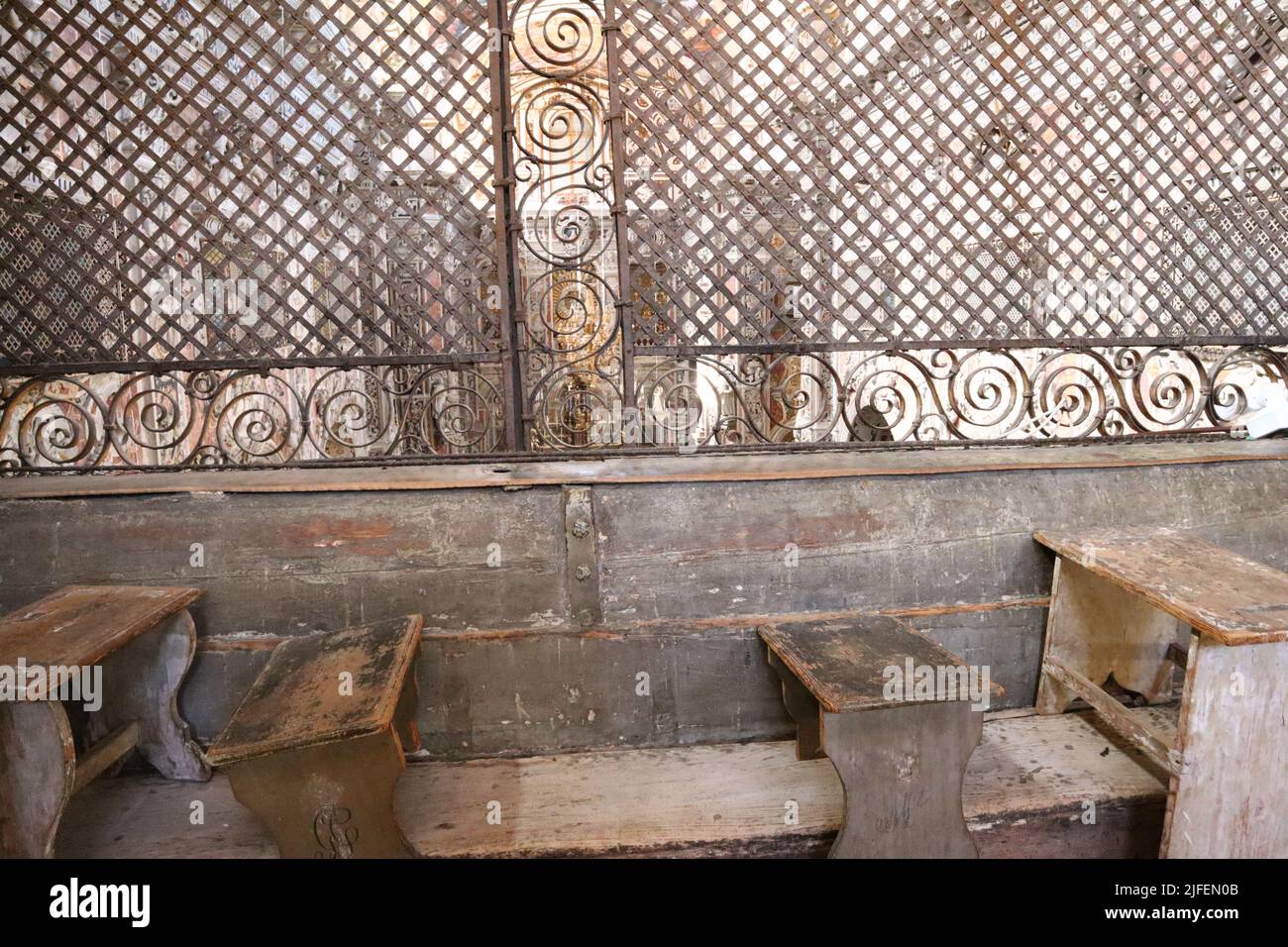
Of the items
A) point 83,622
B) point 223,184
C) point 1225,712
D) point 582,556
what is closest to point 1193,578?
point 1225,712

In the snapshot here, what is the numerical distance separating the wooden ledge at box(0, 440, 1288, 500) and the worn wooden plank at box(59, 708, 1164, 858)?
893 mm

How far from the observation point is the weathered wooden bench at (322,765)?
63.1 inches

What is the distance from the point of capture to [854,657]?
200 cm

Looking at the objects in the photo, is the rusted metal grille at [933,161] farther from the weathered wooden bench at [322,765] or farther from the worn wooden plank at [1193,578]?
the weathered wooden bench at [322,765]

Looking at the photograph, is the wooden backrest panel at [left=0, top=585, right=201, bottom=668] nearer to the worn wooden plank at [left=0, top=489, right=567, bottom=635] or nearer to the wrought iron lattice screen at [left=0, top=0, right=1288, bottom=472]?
Result: the worn wooden plank at [left=0, top=489, right=567, bottom=635]

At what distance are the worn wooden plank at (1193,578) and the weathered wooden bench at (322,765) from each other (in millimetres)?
1923

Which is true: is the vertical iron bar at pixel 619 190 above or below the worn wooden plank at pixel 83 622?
above

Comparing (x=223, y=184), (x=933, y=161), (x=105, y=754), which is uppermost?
(x=933, y=161)

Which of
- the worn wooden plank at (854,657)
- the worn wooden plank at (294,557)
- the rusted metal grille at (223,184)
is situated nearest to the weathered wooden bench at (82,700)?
the worn wooden plank at (294,557)

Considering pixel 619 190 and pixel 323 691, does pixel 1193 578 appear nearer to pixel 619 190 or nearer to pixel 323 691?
pixel 619 190

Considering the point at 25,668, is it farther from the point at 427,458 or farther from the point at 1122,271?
the point at 1122,271

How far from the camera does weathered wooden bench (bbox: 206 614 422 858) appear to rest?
63.1 inches

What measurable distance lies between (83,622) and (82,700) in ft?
1.27

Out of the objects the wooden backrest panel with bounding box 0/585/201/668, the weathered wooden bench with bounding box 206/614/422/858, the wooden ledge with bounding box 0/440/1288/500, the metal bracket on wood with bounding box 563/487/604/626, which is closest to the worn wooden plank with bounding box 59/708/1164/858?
the weathered wooden bench with bounding box 206/614/422/858
